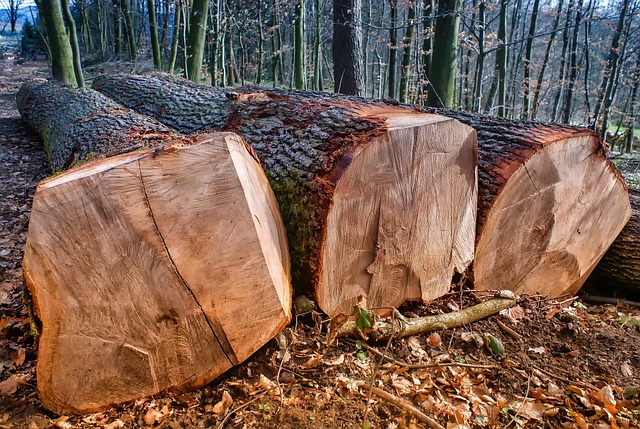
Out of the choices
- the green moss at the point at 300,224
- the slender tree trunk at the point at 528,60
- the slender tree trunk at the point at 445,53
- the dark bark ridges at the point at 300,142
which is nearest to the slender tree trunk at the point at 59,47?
the dark bark ridges at the point at 300,142

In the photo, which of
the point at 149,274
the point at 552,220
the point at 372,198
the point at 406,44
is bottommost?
the point at 552,220

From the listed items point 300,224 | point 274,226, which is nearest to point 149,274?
point 274,226

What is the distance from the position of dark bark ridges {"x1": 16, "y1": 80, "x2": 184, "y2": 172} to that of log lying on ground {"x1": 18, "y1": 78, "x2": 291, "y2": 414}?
1.46ft

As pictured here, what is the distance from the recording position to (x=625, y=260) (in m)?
3.33

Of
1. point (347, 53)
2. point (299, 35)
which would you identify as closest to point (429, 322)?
point (347, 53)

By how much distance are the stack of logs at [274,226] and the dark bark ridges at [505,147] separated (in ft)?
0.04

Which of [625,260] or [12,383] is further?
[625,260]

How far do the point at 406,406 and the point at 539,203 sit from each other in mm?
1629

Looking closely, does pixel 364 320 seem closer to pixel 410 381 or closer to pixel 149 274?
pixel 410 381

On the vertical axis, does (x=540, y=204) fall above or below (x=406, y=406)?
above

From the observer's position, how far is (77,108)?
4.24 m

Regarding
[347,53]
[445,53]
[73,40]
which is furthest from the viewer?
[73,40]

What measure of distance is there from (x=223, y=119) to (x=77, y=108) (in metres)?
2.07

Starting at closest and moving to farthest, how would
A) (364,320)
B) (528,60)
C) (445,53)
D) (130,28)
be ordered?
(364,320) < (445,53) < (528,60) < (130,28)
